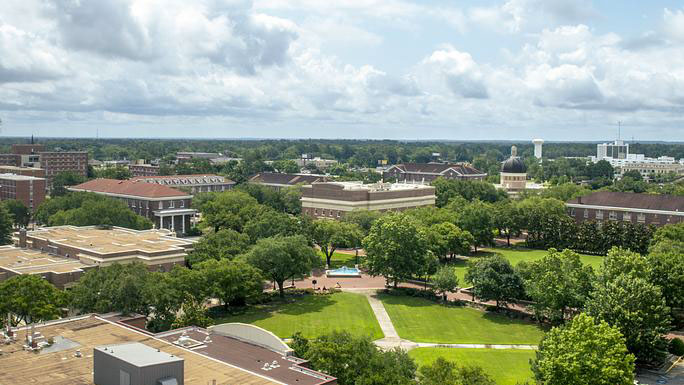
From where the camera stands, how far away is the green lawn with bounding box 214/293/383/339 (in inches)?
2232

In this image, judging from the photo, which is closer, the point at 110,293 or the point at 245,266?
the point at 110,293

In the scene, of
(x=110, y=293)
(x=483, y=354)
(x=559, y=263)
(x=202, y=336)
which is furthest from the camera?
(x=559, y=263)

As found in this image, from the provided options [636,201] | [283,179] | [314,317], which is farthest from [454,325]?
[283,179]

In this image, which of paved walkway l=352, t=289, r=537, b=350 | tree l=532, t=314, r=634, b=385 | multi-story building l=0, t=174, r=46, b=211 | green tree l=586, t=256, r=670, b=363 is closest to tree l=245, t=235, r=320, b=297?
paved walkway l=352, t=289, r=537, b=350

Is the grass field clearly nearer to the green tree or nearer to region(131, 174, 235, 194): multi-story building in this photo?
the green tree

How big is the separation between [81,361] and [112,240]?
41.6m

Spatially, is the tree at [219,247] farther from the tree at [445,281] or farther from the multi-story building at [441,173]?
the multi-story building at [441,173]

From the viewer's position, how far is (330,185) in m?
118

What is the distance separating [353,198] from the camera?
114m

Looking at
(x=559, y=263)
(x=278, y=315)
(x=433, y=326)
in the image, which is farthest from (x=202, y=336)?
(x=559, y=263)

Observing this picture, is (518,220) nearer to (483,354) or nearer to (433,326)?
(433,326)

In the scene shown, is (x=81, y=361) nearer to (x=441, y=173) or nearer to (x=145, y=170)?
(x=441, y=173)

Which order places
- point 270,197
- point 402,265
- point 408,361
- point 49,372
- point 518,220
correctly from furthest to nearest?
point 270,197 → point 518,220 → point 402,265 → point 408,361 → point 49,372

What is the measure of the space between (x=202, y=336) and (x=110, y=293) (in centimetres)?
Answer: 1041
